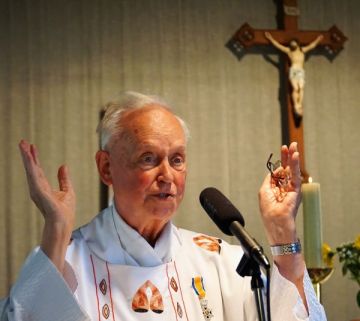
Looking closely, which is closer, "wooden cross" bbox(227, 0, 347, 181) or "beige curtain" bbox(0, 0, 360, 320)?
"beige curtain" bbox(0, 0, 360, 320)

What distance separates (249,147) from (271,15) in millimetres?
979

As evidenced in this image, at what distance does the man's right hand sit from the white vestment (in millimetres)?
171

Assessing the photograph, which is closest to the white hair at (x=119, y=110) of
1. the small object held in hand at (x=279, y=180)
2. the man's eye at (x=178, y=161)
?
the man's eye at (x=178, y=161)

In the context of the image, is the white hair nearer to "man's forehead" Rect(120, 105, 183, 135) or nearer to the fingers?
"man's forehead" Rect(120, 105, 183, 135)

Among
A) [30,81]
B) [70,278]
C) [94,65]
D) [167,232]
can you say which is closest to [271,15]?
[94,65]

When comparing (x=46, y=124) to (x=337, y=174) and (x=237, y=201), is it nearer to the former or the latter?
(x=237, y=201)

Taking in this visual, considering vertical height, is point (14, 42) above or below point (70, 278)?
above

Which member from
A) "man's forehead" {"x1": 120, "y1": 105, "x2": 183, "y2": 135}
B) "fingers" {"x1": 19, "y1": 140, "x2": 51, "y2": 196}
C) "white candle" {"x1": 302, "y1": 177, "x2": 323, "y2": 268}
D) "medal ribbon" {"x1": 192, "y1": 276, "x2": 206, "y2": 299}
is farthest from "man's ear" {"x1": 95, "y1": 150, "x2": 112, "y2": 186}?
"white candle" {"x1": 302, "y1": 177, "x2": 323, "y2": 268}

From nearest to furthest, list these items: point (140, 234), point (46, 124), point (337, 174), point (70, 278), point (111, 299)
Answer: point (70, 278) → point (111, 299) → point (140, 234) → point (46, 124) → point (337, 174)

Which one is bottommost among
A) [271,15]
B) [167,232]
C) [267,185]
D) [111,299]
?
[111,299]

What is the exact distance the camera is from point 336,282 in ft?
15.7

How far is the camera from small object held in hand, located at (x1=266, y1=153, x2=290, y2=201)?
2.02 meters

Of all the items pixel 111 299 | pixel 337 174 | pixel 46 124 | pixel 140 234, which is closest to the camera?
pixel 111 299

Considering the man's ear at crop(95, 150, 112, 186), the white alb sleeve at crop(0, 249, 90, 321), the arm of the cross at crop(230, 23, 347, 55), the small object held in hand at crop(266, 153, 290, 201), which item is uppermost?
the arm of the cross at crop(230, 23, 347, 55)
